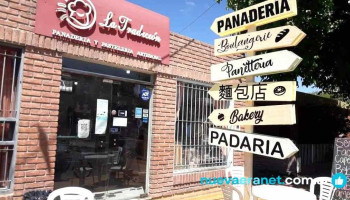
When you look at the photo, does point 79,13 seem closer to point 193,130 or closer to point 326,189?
point 193,130

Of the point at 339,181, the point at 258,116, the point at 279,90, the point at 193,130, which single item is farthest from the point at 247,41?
the point at 339,181

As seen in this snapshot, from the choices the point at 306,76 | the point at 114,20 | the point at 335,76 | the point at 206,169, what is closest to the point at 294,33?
the point at 114,20

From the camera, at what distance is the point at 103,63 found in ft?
18.9

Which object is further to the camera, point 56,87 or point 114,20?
point 114,20

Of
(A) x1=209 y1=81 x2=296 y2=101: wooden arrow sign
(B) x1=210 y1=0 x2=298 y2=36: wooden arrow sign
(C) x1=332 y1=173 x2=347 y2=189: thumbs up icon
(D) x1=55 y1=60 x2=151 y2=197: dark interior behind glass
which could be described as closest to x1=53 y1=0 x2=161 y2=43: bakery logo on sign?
(D) x1=55 y1=60 x2=151 y2=197: dark interior behind glass

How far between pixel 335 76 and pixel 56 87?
25.9 ft

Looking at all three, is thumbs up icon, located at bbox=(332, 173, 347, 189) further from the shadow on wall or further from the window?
the window

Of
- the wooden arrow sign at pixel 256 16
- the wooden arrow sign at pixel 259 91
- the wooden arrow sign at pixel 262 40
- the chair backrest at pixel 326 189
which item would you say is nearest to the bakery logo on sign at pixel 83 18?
the wooden arrow sign at pixel 256 16

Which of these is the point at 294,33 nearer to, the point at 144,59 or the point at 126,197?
the point at 144,59

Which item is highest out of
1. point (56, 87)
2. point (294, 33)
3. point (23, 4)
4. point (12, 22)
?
point (23, 4)

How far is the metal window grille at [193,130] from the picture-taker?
279 inches

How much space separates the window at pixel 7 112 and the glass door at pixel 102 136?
784 mm

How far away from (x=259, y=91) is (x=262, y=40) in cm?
54

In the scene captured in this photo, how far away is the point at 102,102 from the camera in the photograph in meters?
5.86
